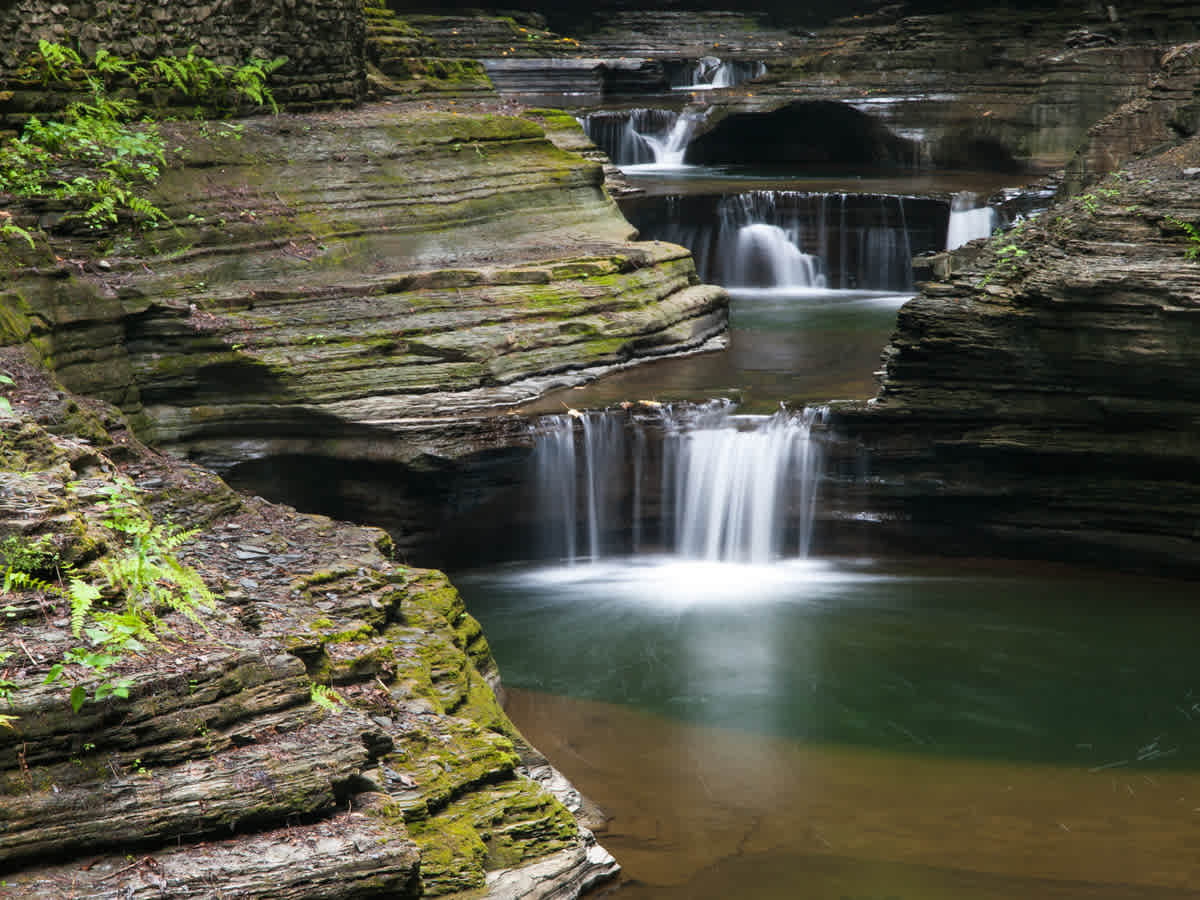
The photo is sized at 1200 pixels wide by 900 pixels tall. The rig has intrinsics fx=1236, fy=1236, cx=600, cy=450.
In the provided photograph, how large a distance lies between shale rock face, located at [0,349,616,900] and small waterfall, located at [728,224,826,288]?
10.4 meters

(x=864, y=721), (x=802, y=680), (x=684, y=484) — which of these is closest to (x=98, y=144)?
(x=684, y=484)

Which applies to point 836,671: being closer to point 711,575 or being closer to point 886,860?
point 711,575

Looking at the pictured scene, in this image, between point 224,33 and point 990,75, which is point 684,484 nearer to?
point 224,33

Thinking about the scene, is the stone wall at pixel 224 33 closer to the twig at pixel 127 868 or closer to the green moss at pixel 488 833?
the green moss at pixel 488 833

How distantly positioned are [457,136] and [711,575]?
5.37 m

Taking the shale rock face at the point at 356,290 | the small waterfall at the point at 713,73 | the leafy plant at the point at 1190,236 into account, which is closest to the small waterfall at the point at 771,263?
the shale rock face at the point at 356,290

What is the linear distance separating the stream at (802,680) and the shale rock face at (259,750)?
91 centimetres

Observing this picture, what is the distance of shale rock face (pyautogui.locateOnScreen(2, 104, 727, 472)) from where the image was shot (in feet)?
32.1

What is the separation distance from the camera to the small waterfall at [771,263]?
16.4m

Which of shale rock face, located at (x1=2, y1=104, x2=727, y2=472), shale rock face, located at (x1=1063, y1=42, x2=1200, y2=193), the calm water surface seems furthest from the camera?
shale rock face, located at (x1=1063, y1=42, x2=1200, y2=193)

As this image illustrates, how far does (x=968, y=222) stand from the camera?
16.0 metres

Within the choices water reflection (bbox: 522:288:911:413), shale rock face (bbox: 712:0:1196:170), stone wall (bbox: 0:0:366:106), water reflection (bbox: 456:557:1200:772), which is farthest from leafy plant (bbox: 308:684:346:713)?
shale rock face (bbox: 712:0:1196:170)

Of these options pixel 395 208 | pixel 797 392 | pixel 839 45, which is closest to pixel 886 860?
pixel 797 392

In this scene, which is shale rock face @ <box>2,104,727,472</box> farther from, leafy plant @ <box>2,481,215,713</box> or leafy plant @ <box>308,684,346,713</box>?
leafy plant @ <box>308,684,346,713</box>
